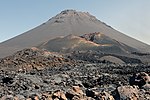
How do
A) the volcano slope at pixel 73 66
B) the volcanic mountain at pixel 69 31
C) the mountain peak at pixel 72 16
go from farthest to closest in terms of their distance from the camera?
1. the mountain peak at pixel 72 16
2. the volcanic mountain at pixel 69 31
3. the volcano slope at pixel 73 66

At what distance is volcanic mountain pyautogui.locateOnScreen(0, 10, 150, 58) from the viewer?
80.4m

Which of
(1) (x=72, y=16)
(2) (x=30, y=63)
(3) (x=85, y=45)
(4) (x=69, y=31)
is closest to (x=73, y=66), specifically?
(2) (x=30, y=63)

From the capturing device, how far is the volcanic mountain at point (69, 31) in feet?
264

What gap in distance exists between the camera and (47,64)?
3716 cm

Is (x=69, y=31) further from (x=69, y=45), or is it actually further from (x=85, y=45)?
(x=69, y=45)

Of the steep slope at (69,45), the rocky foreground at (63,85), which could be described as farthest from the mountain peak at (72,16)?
the rocky foreground at (63,85)

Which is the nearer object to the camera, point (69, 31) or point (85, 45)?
point (85, 45)

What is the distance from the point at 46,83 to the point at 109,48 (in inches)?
1498

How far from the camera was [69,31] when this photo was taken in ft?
282

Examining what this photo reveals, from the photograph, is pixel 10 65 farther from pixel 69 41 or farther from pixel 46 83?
pixel 69 41

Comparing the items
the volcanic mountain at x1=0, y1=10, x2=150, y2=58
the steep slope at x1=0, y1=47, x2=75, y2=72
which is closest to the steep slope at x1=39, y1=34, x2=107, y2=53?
the volcanic mountain at x1=0, y1=10, x2=150, y2=58

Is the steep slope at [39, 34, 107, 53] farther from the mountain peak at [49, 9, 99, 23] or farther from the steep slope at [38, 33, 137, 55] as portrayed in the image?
the mountain peak at [49, 9, 99, 23]

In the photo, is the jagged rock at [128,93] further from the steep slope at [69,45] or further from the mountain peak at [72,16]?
the mountain peak at [72,16]

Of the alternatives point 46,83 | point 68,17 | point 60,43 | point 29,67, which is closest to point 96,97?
point 46,83
